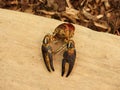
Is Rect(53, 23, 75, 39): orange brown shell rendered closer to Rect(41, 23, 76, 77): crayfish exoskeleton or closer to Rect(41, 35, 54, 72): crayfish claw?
Rect(41, 23, 76, 77): crayfish exoskeleton

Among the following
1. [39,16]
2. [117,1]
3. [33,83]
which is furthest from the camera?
[117,1]

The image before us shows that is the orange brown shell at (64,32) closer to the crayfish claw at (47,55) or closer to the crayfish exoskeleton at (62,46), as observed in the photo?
the crayfish exoskeleton at (62,46)

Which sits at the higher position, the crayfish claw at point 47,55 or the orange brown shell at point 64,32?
the orange brown shell at point 64,32

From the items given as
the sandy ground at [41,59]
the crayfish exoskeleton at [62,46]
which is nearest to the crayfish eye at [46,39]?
the crayfish exoskeleton at [62,46]

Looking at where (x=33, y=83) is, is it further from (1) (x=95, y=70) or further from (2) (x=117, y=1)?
(2) (x=117, y=1)

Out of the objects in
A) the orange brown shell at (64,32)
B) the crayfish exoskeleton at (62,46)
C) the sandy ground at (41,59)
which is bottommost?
the sandy ground at (41,59)

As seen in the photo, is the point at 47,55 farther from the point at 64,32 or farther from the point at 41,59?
the point at 64,32

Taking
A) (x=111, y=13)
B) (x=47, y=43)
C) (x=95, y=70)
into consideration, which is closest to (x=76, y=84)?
(x=95, y=70)

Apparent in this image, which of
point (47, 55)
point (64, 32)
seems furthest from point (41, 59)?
point (64, 32)
